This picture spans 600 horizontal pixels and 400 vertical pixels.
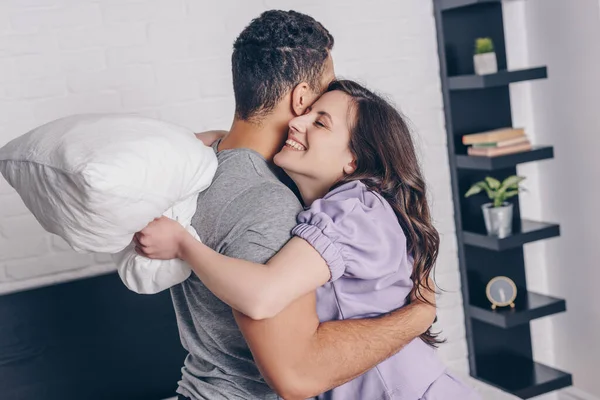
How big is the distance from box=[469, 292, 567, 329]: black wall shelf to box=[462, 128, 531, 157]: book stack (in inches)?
25.8

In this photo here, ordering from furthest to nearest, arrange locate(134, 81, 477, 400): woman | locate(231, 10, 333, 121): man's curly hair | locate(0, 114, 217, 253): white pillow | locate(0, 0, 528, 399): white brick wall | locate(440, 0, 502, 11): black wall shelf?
locate(440, 0, 502, 11): black wall shelf < locate(0, 0, 528, 399): white brick wall < locate(231, 10, 333, 121): man's curly hair < locate(134, 81, 477, 400): woman < locate(0, 114, 217, 253): white pillow

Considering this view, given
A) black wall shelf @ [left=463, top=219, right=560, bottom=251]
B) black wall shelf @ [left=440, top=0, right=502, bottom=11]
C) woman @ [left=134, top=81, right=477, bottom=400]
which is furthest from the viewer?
black wall shelf @ [left=463, top=219, right=560, bottom=251]

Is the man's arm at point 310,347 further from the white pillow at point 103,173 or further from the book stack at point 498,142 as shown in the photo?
the book stack at point 498,142

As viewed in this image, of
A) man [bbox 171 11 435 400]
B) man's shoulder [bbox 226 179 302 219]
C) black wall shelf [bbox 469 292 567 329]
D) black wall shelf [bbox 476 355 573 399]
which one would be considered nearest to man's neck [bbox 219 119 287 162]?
man [bbox 171 11 435 400]

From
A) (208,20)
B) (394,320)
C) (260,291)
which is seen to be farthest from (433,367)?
(208,20)

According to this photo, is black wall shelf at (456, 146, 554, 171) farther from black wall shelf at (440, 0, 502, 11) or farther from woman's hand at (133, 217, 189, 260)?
woman's hand at (133, 217, 189, 260)

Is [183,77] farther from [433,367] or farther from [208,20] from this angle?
[433,367]

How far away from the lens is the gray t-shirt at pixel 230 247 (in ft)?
5.02

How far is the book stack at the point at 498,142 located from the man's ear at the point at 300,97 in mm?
1533

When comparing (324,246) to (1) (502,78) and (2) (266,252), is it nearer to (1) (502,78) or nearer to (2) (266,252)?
(2) (266,252)

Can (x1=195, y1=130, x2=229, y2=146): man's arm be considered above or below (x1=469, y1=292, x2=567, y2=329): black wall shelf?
above

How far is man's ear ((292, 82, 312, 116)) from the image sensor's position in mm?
1748

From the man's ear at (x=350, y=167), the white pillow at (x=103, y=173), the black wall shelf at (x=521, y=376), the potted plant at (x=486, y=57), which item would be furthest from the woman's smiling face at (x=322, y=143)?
the black wall shelf at (x=521, y=376)

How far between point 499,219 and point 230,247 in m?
1.96
